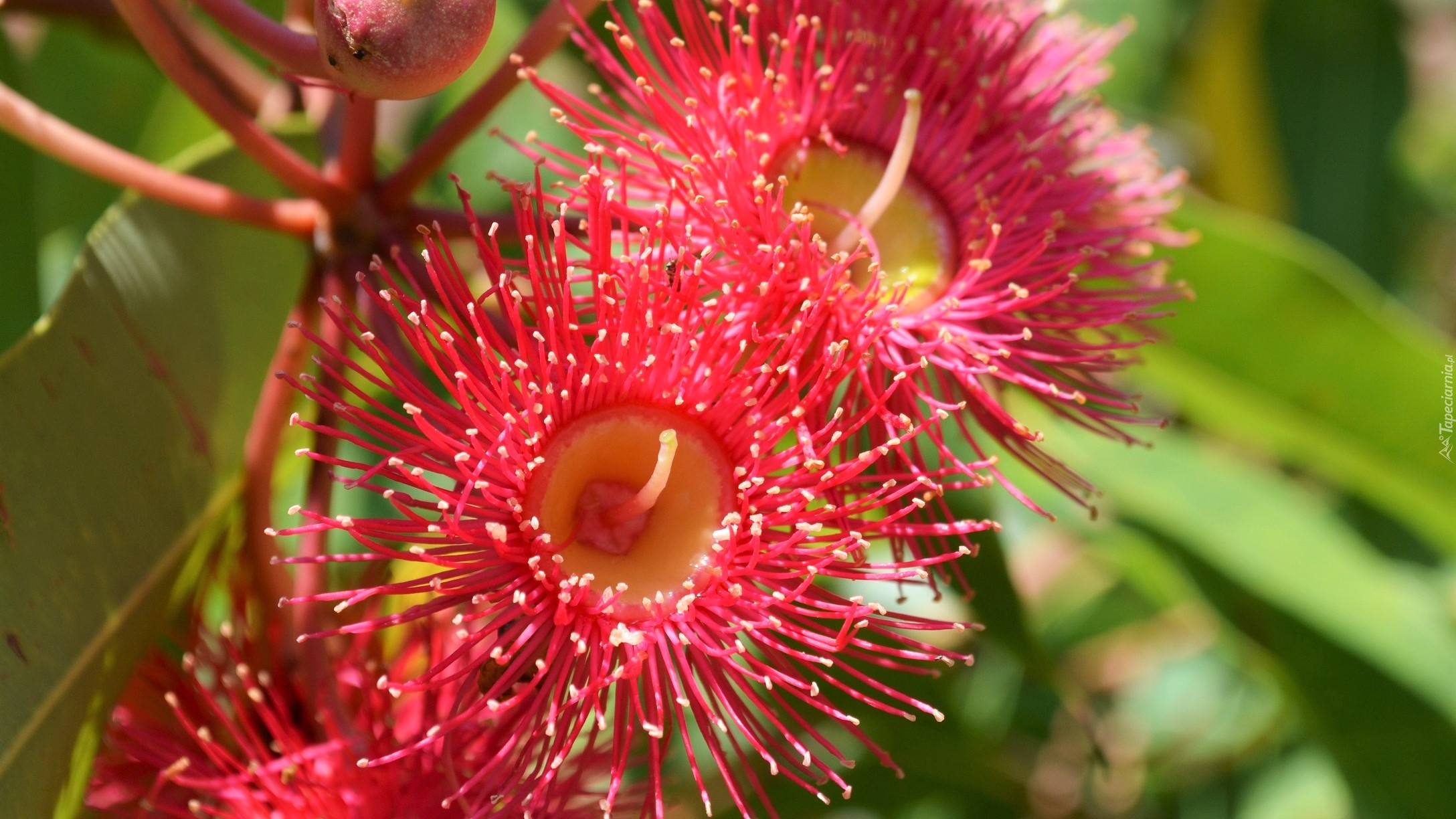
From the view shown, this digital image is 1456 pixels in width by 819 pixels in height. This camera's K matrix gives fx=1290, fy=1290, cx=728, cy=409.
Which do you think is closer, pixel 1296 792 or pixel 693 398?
pixel 693 398

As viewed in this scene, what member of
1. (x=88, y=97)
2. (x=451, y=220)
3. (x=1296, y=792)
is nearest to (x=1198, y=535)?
(x=1296, y=792)

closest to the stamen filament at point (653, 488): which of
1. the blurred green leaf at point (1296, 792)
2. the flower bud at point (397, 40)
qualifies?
the flower bud at point (397, 40)

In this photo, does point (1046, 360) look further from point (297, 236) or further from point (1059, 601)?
point (1059, 601)

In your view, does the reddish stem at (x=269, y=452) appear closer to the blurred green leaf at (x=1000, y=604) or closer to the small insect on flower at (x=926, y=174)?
the small insect on flower at (x=926, y=174)

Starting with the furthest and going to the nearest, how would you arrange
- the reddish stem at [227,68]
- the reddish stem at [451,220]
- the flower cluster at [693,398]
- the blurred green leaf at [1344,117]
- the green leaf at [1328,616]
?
the blurred green leaf at [1344,117] < the green leaf at [1328,616] < the reddish stem at [227,68] < the reddish stem at [451,220] < the flower cluster at [693,398]

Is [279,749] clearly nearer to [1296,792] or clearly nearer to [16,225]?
[16,225]
